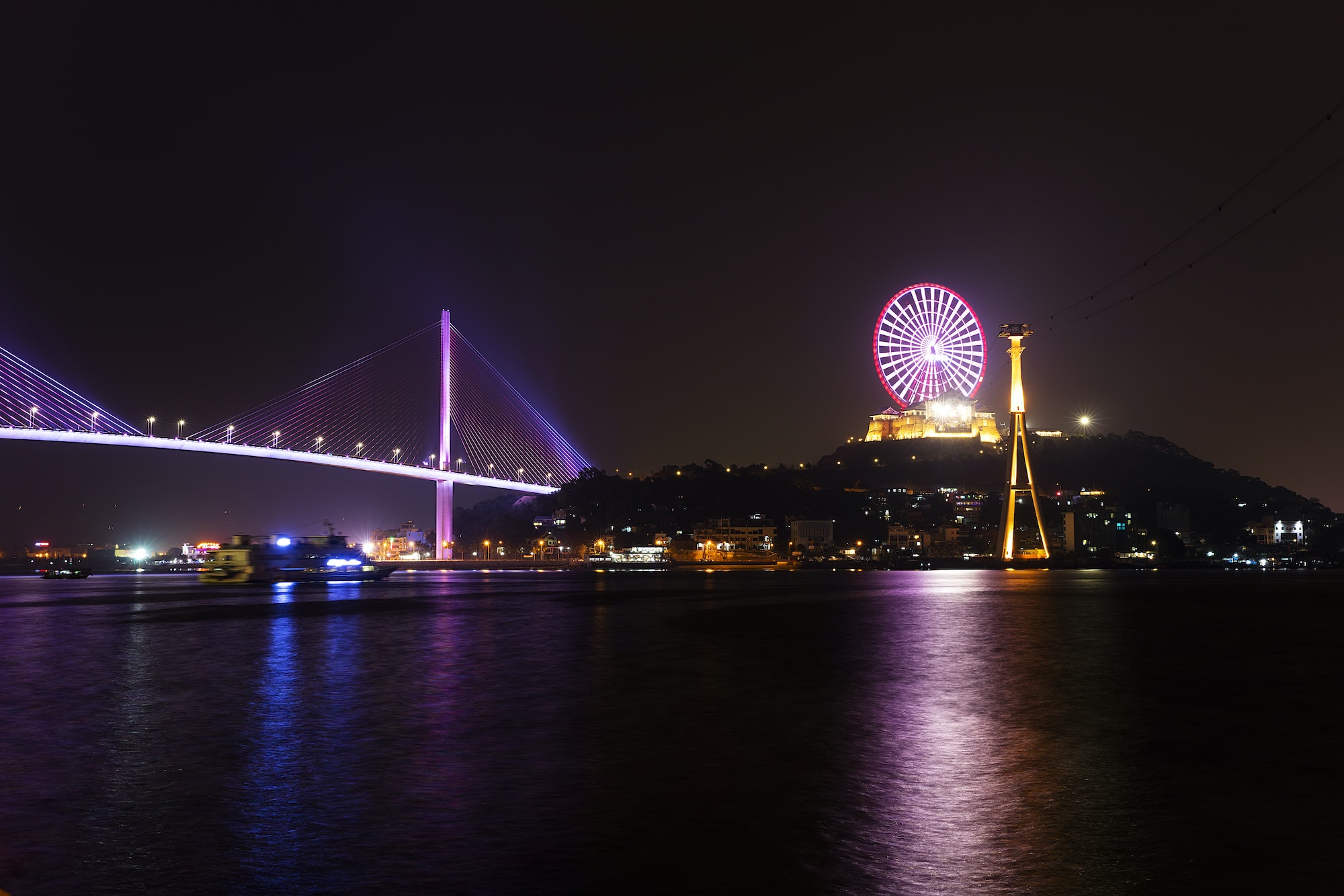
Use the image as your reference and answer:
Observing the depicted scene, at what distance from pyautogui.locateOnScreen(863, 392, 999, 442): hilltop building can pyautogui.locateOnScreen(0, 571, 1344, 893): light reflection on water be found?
158m

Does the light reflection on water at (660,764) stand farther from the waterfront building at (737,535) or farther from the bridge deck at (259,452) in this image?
the waterfront building at (737,535)

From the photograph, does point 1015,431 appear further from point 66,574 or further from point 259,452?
point 66,574

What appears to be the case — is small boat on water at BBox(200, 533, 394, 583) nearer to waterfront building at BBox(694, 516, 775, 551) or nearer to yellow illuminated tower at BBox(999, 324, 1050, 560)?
yellow illuminated tower at BBox(999, 324, 1050, 560)

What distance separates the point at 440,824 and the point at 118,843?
7.12ft

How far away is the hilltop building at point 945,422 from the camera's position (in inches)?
7210

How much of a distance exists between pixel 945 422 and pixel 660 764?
179 m

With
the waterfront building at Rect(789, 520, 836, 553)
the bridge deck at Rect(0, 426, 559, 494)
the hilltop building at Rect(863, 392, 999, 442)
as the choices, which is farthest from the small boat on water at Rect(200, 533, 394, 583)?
the hilltop building at Rect(863, 392, 999, 442)

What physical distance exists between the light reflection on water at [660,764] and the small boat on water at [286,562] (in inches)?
1755

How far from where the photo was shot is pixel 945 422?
605 ft

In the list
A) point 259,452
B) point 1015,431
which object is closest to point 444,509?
point 259,452

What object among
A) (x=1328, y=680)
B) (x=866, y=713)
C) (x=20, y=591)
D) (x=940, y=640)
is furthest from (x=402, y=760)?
(x=20, y=591)

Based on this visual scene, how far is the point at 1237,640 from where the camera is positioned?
94.4ft

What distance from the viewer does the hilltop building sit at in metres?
183

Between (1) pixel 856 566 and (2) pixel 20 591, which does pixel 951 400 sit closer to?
(1) pixel 856 566
